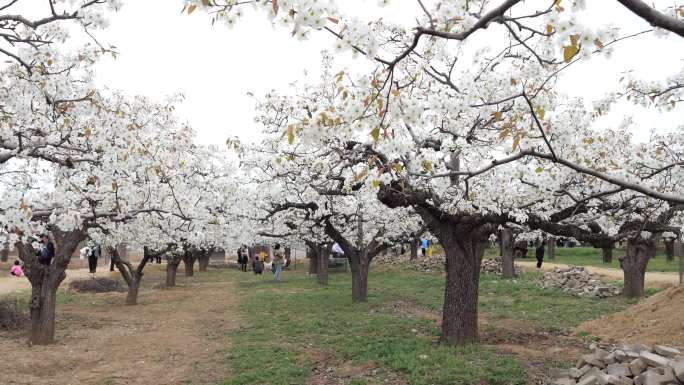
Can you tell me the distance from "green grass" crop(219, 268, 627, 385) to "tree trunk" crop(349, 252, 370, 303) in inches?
15.8

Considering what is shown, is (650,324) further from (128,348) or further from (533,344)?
(128,348)

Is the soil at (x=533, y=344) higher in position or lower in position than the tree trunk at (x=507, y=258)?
lower

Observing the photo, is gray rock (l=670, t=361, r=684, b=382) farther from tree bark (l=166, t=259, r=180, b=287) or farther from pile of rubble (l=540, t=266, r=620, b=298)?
tree bark (l=166, t=259, r=180, b=287)

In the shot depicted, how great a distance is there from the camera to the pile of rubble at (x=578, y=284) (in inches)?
693

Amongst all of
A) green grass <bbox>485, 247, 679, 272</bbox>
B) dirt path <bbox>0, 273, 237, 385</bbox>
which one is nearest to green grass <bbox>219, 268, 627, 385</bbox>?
dirt path <bbox>0, 273, 237, 385</bbox>

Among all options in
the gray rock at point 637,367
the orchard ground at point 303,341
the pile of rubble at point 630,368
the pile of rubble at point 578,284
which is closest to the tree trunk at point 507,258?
the pile of rubble at point 578,284

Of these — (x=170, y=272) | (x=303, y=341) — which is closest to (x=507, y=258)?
(x=303, y=341)

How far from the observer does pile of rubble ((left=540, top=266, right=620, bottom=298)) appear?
57.8 ft

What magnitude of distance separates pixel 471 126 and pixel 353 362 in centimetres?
441

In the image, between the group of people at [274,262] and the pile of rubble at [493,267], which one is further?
the pile of rubble at [493,267]

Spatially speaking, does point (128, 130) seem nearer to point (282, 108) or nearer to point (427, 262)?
point (282, 108)

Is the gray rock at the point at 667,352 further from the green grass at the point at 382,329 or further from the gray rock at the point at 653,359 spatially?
the green grass at the point at 382,329

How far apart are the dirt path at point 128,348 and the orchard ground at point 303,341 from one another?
0.08 ft

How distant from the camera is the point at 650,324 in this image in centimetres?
1012
